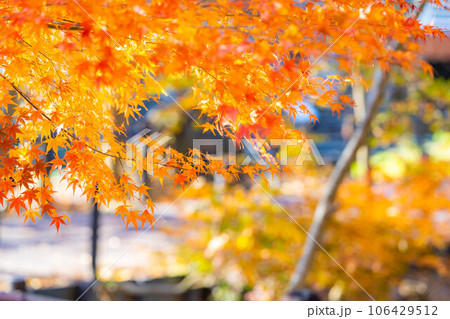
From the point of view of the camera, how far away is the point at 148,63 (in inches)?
45.9

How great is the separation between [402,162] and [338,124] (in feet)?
7.57

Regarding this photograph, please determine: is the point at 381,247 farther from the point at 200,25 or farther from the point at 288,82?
the point at 200,25

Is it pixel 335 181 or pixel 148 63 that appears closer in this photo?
pixel 148 63

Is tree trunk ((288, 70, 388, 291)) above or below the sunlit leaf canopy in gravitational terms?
below

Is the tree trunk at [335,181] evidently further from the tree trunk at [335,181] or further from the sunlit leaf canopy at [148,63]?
the sunlit leaf canopy at [148,63]

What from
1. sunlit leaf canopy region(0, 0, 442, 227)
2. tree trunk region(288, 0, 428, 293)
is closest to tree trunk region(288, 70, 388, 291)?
tree trunk region(288, 0, 428, 293)

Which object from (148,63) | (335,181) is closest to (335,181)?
(335,181)

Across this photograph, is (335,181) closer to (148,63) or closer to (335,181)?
(335,181)

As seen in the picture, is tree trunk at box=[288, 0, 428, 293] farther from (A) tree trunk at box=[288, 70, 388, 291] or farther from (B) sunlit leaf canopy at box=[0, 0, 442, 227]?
(B) sunlit leaf canopy at box=[0, 0, 442, 227]

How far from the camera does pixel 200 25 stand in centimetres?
99

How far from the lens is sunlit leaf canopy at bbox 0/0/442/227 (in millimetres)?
1061

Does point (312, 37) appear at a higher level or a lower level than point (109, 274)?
higher

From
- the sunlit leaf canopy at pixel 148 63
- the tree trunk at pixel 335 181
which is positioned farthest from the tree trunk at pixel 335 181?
the sunlit leaf canopy at pixel 148 63

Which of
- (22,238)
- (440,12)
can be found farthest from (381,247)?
(22,238)
